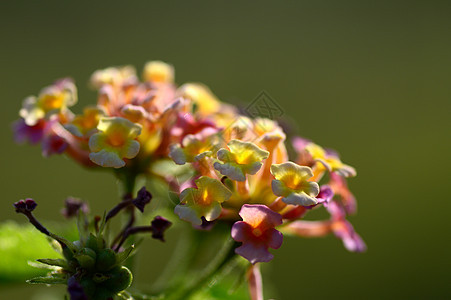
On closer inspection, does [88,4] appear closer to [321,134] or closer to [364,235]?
[321,134]

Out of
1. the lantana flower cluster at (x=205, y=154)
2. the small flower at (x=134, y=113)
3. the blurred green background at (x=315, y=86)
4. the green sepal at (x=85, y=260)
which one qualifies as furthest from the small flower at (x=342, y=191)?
the blurred green background at (x=315, y=86)

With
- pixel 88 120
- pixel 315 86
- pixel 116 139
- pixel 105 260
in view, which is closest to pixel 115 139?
pixel 116 139

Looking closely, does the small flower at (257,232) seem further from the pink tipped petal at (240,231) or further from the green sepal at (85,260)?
the green sepal at (85,260)

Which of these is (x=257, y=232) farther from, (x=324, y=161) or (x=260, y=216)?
(x=324, y=161)

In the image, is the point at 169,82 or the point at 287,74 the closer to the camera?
the point at 169,82

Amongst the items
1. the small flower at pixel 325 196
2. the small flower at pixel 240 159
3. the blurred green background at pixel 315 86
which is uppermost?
the small flower at pixel 240 159

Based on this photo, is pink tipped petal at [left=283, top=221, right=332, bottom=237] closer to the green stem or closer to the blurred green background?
the green stem

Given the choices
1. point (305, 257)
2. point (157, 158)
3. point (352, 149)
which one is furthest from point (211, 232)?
point (352, 149)
